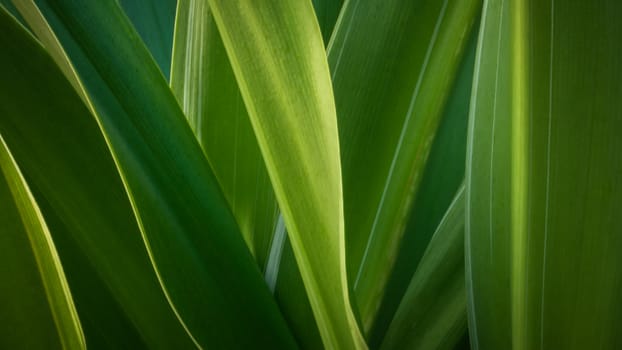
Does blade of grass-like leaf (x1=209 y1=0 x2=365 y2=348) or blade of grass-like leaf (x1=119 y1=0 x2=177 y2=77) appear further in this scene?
blade of grass-like leaf (x1=119 y1=0 x2=177 y2=77)

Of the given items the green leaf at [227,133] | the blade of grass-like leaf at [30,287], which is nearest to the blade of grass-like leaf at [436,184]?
the green leaf at [227,133]

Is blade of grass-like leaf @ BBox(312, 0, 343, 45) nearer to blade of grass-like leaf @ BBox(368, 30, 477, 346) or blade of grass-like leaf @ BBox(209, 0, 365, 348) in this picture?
blade of grass-like leaf @ BBox(368, 30, 477, 346)

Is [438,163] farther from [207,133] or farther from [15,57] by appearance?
[15,57]

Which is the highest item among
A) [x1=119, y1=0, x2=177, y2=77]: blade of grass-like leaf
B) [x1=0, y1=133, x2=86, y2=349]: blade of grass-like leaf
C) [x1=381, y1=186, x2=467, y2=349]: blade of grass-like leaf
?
[x1=119, y1=0, x2=177, y2=77]: blade of grass-like leaf

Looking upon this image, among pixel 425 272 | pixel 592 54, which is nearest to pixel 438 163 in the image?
pixel 425 272

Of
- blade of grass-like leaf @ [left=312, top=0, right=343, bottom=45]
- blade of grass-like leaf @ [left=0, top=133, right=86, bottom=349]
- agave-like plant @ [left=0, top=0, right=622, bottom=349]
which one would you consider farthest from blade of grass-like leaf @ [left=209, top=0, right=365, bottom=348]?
blade of grass-like leaf @ [left=312, top=0, right=343, bottom=45]

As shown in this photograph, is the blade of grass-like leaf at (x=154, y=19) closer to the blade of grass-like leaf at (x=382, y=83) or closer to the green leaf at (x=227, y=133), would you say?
the green leaf at (x=227, y=133)

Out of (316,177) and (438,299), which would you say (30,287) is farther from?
(438,299)
